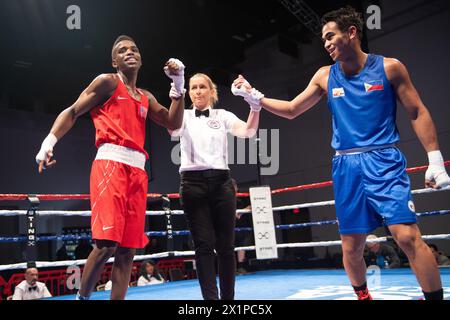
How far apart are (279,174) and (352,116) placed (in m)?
7.46

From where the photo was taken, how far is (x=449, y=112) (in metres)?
6.71

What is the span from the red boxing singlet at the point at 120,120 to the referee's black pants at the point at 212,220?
40 cm

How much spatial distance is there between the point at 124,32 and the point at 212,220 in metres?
5.72

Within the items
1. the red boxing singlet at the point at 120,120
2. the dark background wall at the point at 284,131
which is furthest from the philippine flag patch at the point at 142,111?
the dark background wall at the point at 284,131

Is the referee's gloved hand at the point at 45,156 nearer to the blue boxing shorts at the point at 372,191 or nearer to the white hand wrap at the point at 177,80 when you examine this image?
the white hand wrap at the point at 177,80

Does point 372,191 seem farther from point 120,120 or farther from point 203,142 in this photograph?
point 120,120

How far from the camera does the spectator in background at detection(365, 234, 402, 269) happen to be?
5365mm

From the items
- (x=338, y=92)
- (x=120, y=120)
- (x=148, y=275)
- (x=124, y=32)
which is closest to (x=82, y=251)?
(x=148, y=275)

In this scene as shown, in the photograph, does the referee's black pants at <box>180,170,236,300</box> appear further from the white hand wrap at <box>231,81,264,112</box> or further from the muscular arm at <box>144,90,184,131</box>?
the white hand wrap at <box>231,81,264,112</box>

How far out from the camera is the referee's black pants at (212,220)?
2.11 m

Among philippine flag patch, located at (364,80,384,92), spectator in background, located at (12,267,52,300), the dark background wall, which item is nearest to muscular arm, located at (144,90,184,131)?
philippine flag patch, located at (364,80,384,92)

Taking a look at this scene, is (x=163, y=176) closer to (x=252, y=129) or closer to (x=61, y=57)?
(x=61, y=57)

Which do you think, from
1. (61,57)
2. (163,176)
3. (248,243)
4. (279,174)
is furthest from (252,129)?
(163,176)

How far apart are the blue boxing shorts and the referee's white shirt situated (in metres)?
0.64
